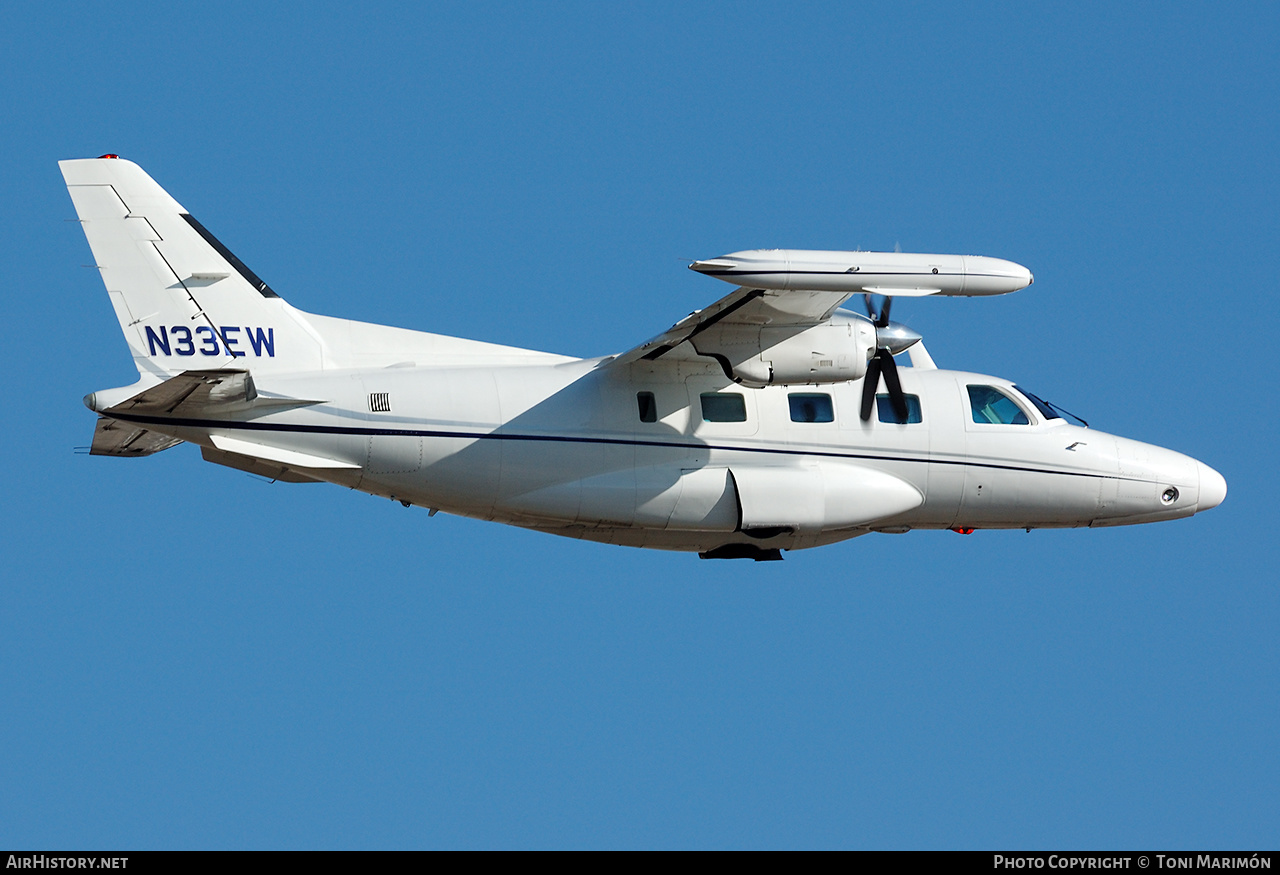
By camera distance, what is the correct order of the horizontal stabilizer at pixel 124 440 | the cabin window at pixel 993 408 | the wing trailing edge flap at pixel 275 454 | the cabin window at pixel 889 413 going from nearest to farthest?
the wing trailing edge flap at pixel 275 454 → the horizontal stabilizer at pixel 124 440 → the cabin window at pixel 889 413 → the cabin window at pixel 993 408

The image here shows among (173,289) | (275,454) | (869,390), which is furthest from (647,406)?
(173,289)

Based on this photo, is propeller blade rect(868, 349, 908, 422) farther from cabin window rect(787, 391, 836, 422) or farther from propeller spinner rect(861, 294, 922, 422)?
cabin window rect(787, 391, 836, 422)

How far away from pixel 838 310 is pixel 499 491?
4.79 meters

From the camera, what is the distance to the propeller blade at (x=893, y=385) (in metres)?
21.4

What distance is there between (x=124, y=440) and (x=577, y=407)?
222 inches

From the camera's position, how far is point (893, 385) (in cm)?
2198

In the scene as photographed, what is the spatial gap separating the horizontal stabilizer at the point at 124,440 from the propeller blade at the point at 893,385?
8902 millimetres

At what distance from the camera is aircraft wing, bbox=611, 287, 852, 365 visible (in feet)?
65.7

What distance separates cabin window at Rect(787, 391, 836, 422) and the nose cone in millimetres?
5810

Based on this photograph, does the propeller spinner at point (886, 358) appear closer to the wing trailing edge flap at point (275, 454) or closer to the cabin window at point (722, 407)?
the cabin window at point (722, 407)

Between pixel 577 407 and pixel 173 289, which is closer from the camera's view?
pixel 173 289

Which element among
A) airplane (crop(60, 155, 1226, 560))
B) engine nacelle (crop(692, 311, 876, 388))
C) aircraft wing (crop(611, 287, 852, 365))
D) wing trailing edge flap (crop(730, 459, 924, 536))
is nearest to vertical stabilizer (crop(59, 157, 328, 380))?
airplane (crop(60, 155, 1226, 560))

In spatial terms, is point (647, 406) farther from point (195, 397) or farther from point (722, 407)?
point (195, 397)

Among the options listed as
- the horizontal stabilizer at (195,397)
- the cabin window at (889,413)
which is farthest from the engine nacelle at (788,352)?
the horizontal stabilizer at (195,397)
